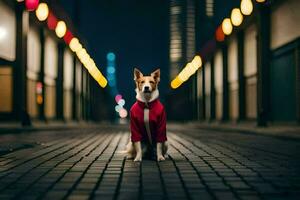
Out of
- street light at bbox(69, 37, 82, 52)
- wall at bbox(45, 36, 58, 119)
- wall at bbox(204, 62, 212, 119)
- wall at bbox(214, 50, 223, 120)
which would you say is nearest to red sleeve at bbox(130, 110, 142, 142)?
street light at bbox(69, 37, 82, 52)

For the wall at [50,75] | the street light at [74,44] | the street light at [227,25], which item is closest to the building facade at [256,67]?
the street light at [227,25]

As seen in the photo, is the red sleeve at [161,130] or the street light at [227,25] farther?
the street light at [227,25]

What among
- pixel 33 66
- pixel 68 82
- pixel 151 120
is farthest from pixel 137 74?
pixel 68 82

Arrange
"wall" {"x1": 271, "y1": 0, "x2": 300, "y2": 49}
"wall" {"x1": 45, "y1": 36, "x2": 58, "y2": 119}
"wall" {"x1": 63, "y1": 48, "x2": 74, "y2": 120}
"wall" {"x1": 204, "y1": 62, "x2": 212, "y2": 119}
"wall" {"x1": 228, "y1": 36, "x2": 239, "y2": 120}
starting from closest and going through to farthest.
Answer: "wall" {"x1": 271, "y1": 0, "x2": 300, "y2": 49} → "wall" {"x1": 228, "y1": 36, "x2": 239, "y2": 120} → "wall" {"x1": 45, "y1": 36, "x2": 58, "y2": 119} → "wall" {"x1": 63, "y1": 48, "x2": 74, "y2": 120} → "wall" {"x1": 204, "y1": 62, "x2": 212, "y2": 119}

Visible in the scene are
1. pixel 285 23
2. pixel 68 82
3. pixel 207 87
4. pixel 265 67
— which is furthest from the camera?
pixel 207 87

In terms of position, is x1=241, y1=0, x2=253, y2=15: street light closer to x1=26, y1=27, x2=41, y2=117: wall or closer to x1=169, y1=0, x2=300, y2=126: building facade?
x1=169, y1=0, x2=300, y2=126: building facade

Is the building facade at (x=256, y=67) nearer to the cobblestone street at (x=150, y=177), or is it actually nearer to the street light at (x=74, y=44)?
the street light at (x=74, y=44)

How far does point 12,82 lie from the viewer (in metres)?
26.4

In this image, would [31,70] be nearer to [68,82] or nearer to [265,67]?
[265,67]

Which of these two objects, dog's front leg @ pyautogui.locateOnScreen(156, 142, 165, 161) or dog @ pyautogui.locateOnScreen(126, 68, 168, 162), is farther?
dog's front leg @ pyautogui.locateOnScreen(156, 142, 165, 161)

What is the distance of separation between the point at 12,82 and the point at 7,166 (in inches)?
745

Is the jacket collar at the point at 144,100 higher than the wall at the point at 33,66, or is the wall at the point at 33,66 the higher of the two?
the wall at the point at 33,66

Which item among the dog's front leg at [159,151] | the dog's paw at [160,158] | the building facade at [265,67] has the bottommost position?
the dog's paw at [160,158]

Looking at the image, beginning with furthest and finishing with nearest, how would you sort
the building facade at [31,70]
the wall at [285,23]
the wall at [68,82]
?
the wall at [68,82]
the building facade at [31,70]
the wall at [285,23]
